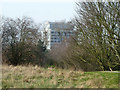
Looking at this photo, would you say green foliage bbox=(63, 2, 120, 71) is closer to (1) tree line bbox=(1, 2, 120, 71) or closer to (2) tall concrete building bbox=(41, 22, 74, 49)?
(1) tree line bbox=(1, 2, 120, 71)

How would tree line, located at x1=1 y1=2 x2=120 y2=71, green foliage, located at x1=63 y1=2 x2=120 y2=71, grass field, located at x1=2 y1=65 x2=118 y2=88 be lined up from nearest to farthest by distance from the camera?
grass field, located at x1=2 y1=65 x2=118 y2=88 → green foliage, located at x1=63 y1=2 x2=120 y2=71 → tree line, located at x1=1 y1=2 x2=120 y2=71

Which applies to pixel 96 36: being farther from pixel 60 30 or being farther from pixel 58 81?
pixel 60 30

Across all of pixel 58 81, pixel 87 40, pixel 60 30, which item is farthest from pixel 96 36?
pixel 60 30

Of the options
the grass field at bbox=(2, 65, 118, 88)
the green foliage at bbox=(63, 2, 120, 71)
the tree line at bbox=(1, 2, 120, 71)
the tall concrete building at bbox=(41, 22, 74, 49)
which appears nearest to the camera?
the grass field at bbox=(2, 65, 118, 88)

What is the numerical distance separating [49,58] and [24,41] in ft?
17.3

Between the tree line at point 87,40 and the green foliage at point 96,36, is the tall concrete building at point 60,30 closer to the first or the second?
the tree line at point 87,40

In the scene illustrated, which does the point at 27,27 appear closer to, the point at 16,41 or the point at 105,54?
the point at 16,41

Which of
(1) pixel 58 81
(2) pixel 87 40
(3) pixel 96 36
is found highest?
(3) pixel 96 36

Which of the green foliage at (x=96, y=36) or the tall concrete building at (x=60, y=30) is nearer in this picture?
the green foliage at (x=96, y=36)

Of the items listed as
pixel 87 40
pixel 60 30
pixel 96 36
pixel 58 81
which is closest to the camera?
pixel 58 81

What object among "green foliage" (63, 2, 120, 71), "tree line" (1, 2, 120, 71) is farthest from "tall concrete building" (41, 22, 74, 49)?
"green foliage" (63, 2, 120, 71)

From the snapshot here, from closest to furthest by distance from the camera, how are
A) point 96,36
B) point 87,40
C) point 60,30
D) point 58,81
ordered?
1. point 58,81
2. point 96,36
3. point 87,40
4. point 60,30

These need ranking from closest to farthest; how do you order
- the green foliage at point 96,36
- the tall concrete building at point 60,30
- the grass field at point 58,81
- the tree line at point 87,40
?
the grass field at point 58,81 → the green foliage at point 96,36 → the tree line at point 87,40 → the tall concrete building at point 60,30

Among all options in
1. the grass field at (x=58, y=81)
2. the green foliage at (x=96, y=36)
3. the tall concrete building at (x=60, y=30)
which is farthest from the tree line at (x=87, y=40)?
the grass field at (x=58, y=81)
